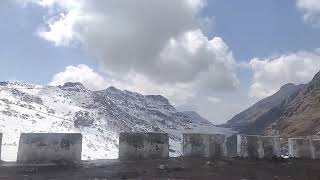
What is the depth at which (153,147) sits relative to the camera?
16.6 meters

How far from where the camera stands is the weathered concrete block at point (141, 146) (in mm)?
16188

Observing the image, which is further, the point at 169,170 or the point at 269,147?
the point at 269,147

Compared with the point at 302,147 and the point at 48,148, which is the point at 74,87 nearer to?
the point at 302,147

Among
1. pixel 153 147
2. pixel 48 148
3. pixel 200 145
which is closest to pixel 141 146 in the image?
pixel 153 147

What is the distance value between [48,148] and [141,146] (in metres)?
3.20

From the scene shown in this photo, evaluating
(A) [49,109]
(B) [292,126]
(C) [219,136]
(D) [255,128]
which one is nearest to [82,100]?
(A) [49,109]

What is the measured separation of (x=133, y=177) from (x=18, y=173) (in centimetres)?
307

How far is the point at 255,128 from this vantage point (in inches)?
5610

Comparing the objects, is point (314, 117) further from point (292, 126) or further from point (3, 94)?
point (3, 94)

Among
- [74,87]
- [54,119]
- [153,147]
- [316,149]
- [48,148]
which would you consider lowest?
[48,148]

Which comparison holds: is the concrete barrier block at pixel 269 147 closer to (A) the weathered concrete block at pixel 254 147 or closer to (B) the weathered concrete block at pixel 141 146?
(A) the weathered concrete block at pixel 254 147

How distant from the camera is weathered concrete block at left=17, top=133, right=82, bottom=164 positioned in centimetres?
1485

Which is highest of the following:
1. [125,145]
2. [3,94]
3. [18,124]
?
[3,94]

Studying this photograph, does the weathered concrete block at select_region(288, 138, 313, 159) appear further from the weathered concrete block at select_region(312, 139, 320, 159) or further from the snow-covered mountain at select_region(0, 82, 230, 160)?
the snow-covered mountain at select_region(0, 82, 230, 160)
